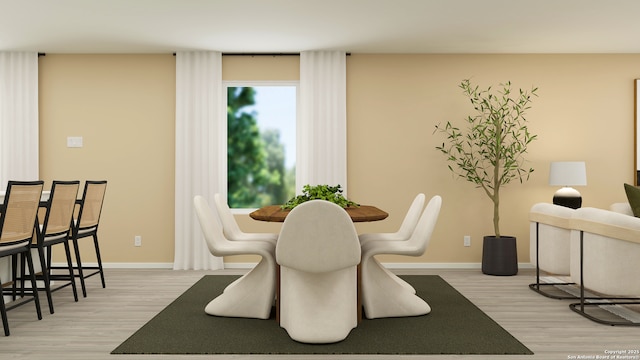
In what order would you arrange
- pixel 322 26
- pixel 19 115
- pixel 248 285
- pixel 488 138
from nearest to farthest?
pixel 248 285
pixel 322 26
pixel 488 138
pixel 19 115

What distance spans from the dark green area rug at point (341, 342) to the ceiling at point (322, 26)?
2.60m

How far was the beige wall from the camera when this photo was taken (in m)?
6.42

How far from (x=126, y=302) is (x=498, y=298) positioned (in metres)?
3.20

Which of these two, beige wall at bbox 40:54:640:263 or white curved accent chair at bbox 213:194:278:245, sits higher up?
beige wall at bbox 40:54:640:263

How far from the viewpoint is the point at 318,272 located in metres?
3.19

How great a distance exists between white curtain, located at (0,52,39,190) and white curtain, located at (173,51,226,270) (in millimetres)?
1710

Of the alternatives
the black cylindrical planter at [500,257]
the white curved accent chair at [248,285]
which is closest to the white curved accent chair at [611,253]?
the black cylindrical planter at [500,257]

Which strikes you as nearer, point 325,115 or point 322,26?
point 322,26

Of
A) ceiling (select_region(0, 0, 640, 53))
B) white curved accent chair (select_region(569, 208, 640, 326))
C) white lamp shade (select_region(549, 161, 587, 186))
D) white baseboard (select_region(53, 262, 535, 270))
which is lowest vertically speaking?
white baseboard (select_region(53, 262, 535, 270))

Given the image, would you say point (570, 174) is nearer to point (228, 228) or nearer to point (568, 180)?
point (568, 180)

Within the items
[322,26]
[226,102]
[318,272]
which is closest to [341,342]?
[318,272]

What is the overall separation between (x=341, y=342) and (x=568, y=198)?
368 centimetres

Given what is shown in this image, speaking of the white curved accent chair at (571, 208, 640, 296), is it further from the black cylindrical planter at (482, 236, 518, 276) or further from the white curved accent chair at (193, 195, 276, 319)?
the white curved accent chair at (193, 195, 276, 319)

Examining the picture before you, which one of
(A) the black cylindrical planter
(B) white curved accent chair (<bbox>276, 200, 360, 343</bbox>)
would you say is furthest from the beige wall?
(B) white curved accent chair (<bbox>276, 200, 360, 343</bbox>)
